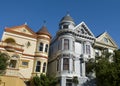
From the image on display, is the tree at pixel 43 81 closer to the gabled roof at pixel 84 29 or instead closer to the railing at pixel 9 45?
the railing at pixel 9 45

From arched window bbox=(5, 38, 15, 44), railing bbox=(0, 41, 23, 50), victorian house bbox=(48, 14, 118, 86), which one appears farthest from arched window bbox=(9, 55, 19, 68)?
victorian house bbox=(48, 14, 118, 86)

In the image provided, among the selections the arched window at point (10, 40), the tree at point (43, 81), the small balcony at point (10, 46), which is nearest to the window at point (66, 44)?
the tree at point (43, 81)

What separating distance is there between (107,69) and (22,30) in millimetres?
17150

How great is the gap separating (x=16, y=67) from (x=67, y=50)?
941 centimetres

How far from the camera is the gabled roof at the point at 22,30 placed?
33619 mm

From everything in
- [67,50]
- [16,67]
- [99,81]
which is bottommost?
[99,81]

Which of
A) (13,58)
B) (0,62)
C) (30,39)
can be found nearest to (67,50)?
(30,39)

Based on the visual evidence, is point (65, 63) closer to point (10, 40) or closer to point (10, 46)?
point (10, 46)

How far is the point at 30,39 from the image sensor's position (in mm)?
34844

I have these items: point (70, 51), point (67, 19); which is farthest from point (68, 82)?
point (67, 19)

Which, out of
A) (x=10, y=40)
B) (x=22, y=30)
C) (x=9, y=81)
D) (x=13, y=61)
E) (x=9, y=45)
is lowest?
(x=9, y=81)

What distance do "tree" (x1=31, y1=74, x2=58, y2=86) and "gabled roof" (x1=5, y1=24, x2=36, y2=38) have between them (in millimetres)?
8525

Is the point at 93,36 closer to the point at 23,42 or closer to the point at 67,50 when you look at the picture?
the point at 67,50

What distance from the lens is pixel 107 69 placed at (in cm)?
2802
